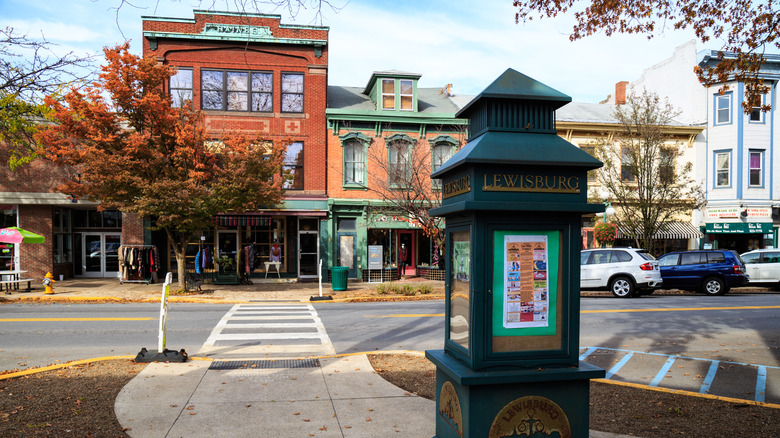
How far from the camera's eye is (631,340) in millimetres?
10711

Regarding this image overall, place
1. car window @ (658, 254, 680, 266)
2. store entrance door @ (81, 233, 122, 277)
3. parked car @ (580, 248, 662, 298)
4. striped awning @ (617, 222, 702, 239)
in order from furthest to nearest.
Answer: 1. striped awning @ (617, 222, 702, 239)
2. store entrance door @ (81, 233, 122, 277)
3. car window @ (658, 254, 680, 266)
4. parked car @ (580, 248, 662, 298)

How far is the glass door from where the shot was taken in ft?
82.1

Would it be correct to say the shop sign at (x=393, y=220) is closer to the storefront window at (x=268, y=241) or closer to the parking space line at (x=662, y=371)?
the storefront window at (x=268, y=241)

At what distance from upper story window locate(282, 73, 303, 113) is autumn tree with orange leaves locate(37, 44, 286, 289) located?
5.85 m

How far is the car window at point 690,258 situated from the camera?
20703 millimetres

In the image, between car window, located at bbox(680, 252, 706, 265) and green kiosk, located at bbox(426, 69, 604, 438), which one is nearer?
green kiosk, located at bbox(426, 69, 604, 438)

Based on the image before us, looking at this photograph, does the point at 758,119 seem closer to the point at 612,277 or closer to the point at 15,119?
the point at 612,277

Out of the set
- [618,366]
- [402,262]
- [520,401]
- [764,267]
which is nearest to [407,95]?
[402,262]

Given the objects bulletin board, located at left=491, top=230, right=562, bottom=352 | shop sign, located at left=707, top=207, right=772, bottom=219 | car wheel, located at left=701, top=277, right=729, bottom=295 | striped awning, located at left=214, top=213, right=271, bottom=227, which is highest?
shop sign, located at left=707, top=207, right=772, bottom=219

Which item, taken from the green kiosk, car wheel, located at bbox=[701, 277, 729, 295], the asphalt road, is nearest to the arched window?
the asphalt road

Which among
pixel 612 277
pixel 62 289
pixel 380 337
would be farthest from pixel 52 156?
pixel 612 277

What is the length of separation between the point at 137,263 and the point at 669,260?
20989 millimetres

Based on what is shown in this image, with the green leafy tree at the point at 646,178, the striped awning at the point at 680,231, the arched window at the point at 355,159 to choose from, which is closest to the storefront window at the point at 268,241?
the arched window at the point at 355,159

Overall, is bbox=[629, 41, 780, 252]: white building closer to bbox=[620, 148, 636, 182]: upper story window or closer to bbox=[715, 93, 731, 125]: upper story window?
bbox=[715, 93, 731, 125]: upper story window
